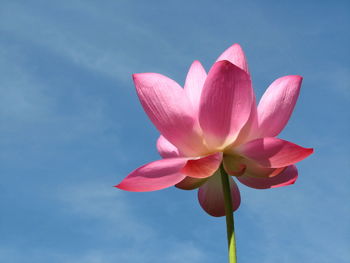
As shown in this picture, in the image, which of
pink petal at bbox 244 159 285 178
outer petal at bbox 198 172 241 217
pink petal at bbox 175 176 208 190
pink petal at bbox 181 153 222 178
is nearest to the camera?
pink petal at bbox 181 153 222 178

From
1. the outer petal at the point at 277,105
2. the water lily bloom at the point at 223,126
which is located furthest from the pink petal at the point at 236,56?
the outer petal at the point at 277,105

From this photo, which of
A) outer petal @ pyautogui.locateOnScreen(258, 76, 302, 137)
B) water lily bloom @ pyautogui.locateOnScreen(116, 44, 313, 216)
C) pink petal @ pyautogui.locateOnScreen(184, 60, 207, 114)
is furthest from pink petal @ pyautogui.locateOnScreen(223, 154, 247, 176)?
pink petal @ pyautogui.locateOnScreen(184, 60, 207, 114)

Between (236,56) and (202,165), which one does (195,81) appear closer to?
(236,56)

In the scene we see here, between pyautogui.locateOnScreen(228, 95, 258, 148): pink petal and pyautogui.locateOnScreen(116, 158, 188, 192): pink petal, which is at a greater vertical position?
pyautogui.locateOnScreen(228, 95, 258, 148): pink petal

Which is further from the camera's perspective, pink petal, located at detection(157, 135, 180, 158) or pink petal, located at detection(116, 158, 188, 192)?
pink petal, located at detection(157, 135, 180, 158)

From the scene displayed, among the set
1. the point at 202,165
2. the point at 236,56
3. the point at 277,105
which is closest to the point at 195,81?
the point at 236,56

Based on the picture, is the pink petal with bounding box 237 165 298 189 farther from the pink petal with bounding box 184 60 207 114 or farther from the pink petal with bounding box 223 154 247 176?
the pink petal with bounding box 184 60 207 114

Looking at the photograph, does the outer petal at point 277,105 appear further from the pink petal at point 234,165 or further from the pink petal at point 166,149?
the pink petal at point 166,149

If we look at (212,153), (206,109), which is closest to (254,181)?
(212,153)
